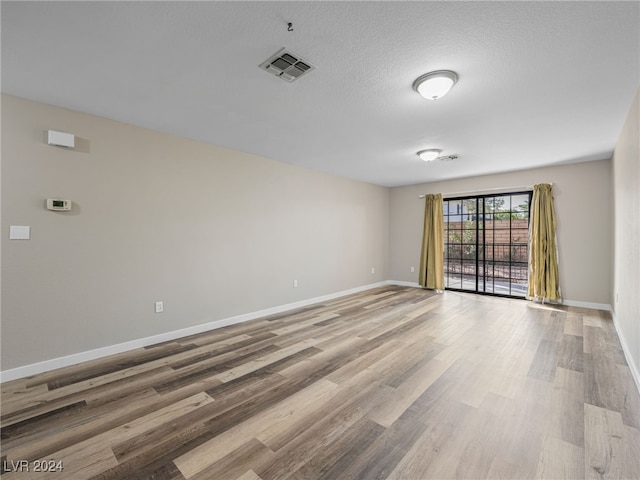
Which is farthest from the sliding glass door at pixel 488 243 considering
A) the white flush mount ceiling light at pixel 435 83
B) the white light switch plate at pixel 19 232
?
the white light switch plate at pixel 19 232

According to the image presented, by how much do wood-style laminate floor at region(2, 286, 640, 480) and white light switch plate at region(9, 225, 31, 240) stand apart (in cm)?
128

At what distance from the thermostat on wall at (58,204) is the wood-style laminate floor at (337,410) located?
1.56 metres

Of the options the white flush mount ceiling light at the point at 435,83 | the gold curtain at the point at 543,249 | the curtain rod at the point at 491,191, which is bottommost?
the gold curtain at the point at 543,249

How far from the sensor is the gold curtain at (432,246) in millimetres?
6277

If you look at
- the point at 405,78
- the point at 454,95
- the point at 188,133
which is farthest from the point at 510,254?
the point at 188,133

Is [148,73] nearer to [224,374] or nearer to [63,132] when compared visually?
[63,132]

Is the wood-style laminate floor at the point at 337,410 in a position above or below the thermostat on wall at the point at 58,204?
below

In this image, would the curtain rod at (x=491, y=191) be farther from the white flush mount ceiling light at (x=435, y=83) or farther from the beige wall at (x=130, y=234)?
the white flush mount ceiling light at (x=435, y=83)

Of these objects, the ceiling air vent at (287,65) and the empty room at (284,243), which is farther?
the ceiling air vent at (287,65)

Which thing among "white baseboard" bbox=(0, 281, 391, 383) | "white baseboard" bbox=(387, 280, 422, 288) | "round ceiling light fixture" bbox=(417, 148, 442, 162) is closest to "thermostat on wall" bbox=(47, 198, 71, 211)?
"white baseboard" bbox=(0, 281, 391, 383)

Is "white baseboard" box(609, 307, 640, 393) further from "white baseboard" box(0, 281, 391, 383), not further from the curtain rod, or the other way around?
"white baseboard" box(0, 281, 391, 383)

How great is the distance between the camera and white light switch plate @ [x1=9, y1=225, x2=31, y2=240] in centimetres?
248

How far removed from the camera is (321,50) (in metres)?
1.90

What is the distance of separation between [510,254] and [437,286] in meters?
1.58
